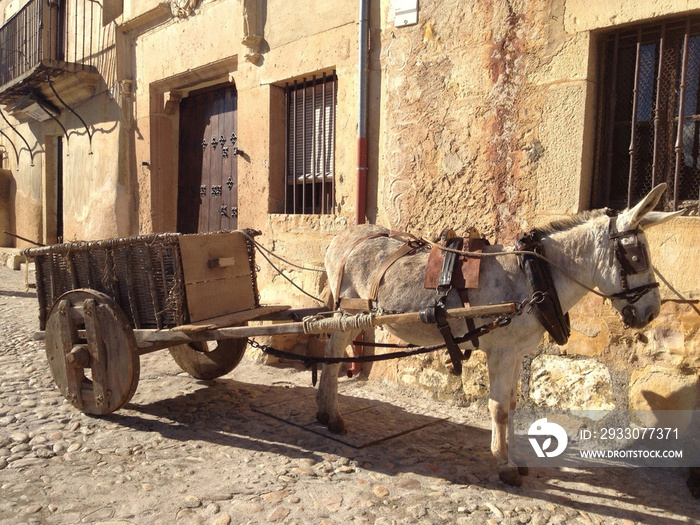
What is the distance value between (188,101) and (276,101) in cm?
230

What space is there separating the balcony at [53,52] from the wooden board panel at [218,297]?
6668 mm

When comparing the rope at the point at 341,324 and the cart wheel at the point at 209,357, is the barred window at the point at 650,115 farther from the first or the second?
the cart wheel at the point at 209,357

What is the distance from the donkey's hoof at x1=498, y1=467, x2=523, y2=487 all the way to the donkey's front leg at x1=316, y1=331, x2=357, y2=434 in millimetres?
1215

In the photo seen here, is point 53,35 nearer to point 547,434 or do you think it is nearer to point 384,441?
point 384,441

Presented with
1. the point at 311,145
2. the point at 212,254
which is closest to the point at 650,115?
the point at 212,254

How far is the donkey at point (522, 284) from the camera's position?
308 cm

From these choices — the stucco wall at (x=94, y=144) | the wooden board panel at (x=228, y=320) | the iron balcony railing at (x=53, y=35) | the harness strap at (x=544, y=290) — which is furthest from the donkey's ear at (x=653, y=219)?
the iron balcony railing at (x=53, y=35)

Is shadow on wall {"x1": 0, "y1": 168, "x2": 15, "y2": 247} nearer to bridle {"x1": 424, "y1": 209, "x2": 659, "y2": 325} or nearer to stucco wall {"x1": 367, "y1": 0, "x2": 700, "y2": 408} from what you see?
stucco wall {"x1": 367, "y1": 0, "x2": 700, "y2": 408}

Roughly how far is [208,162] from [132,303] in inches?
163

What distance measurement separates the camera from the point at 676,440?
12.3 feet

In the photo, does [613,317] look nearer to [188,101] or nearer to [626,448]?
[626,448]

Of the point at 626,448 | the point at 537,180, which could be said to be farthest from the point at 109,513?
the point at 537,180

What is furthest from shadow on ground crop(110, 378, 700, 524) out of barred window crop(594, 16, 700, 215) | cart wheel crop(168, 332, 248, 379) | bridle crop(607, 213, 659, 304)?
barred window crop(594, 16, 700, 215)

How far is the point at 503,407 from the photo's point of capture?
11.0 ft
